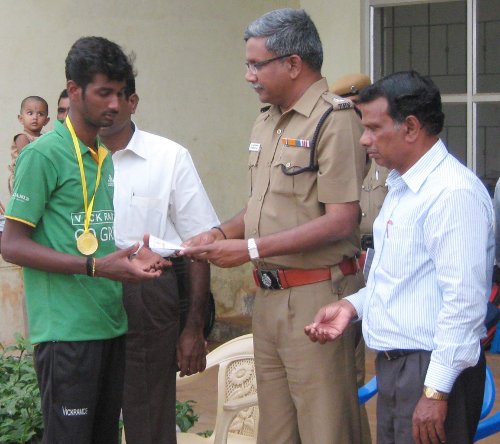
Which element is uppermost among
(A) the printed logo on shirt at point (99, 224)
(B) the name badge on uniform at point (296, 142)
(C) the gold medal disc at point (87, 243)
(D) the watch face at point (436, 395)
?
(B) the name badge on uniform at point (296, 142)

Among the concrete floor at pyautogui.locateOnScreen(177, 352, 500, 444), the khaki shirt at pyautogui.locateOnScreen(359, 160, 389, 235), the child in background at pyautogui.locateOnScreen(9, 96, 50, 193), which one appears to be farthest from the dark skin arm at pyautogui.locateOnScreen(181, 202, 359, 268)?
the child in background at pyautogui.locateOnScreen(9, 96, 50, 193)

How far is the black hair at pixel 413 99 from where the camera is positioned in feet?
10.8

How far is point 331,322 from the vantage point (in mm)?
3621

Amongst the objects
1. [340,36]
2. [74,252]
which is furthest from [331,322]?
[340,36]

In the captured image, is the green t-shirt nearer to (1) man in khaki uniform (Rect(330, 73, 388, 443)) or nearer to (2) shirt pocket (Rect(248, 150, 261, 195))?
(2) shirt pocket (Rect(248, 150, 261, 195))

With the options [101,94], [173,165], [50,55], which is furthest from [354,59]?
[101,94]

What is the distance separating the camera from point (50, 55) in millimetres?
7523

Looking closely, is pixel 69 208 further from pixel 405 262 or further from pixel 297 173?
pixel 405 262

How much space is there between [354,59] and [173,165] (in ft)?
11.4

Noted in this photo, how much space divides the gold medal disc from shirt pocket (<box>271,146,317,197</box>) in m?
0.73

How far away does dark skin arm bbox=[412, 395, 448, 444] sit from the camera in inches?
124

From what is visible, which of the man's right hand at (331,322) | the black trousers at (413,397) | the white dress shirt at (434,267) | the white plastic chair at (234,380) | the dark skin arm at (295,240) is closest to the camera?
the white dress shirt at (434,267)

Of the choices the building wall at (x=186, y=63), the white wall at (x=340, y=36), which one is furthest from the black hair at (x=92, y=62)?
the white wall at (x=340, y=36)

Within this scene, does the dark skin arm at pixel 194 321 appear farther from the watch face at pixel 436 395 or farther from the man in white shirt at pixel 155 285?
the watch face at pixel 436 395
